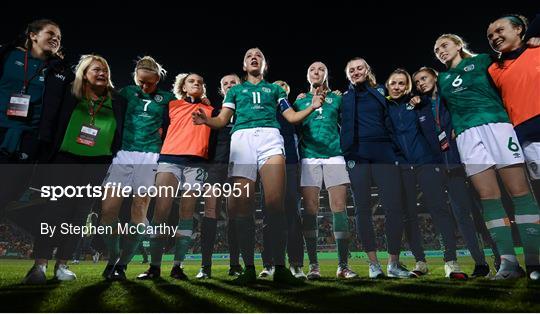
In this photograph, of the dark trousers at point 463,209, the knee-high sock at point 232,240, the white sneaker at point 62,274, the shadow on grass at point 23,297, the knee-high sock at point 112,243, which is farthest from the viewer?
the knee-high sock at point 232,240

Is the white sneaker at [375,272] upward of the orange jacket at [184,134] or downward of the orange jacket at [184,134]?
downward

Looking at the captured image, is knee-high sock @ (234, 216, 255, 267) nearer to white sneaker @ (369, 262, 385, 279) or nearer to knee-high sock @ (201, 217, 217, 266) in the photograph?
knee-high sock @ (201, 217, 217, 266)

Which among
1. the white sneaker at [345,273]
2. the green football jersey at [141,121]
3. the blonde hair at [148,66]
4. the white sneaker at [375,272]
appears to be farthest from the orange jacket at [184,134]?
the white sneaker at [375,272]

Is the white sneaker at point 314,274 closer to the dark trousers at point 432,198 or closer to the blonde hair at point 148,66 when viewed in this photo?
the dark trousers at point 432,198

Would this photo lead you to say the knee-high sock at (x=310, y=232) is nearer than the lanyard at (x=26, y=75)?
No

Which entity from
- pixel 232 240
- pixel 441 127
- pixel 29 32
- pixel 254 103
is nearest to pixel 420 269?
pixel 441 127

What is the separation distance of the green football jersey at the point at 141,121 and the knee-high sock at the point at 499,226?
11.3 ft

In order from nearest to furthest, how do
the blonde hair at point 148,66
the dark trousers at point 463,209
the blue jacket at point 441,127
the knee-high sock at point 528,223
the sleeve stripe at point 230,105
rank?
the knee-high sock at point 528,223, the sleeve stripe at point 230,105, the dark trousers at point 463,209, the blue jacket at point 441,127, the blonde hair at point 148,66

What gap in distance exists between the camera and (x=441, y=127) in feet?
13.5

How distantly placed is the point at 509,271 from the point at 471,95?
162cm

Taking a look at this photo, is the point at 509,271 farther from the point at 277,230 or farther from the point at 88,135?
the point at 88,135

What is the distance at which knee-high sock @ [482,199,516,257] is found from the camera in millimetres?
3074

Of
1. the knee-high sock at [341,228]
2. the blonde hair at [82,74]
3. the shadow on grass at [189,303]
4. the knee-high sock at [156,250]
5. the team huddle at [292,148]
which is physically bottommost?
the shadow on grass at [189,303]

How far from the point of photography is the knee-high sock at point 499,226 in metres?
3.07
